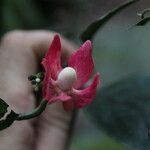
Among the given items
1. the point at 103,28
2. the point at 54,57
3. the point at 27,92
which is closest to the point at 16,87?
the point at 27,92

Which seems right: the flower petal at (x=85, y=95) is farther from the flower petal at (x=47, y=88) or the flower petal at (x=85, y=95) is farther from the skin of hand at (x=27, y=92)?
the skin of hand at (x=27, y=92)

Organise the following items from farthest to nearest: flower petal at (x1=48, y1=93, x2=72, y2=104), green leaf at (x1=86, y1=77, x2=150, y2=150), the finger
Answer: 1. the finger
2. green leaf at (x1=86, y1=77, x2=150, y2=150)
3. flower petal at (x1=48, y1=93, x2=72, y2=104)

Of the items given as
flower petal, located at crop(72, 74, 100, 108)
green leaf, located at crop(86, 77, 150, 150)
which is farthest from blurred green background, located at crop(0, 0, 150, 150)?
flower petal, located at crop(72, 74, 100, 108)

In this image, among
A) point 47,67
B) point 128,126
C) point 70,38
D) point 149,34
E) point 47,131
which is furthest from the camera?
point 70,38

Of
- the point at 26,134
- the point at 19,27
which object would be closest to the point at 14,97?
the point at 26,134

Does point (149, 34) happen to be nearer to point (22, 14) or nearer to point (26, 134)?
point (26, 134)

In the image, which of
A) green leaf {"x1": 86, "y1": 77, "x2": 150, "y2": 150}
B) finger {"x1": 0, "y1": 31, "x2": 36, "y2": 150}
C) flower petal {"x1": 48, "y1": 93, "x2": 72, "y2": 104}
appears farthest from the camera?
finger {"x1": 0, "y1": 31, "x2": 36, "y2": 150}

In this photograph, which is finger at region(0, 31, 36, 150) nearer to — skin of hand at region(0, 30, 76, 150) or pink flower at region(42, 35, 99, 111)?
skin of hand at region(0, 30, 76, 150)

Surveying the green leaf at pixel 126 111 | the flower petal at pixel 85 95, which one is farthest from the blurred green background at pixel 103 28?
the flower petal at pixel 85 95
